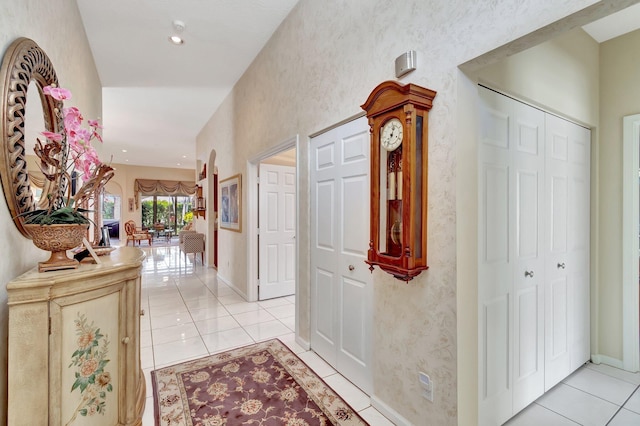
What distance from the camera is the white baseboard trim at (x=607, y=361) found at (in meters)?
2.52

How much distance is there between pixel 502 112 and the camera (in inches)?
72.8

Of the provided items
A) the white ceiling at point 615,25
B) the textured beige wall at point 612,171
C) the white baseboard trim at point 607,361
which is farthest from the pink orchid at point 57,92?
the white baseboard trim at point 607,361

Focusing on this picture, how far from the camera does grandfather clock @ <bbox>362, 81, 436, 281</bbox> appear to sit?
158 centimetres

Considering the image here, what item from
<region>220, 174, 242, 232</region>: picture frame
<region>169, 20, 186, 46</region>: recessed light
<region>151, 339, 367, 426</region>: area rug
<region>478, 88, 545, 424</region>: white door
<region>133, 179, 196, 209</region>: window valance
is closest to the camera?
<region>478, 88, 545, 424</region>: white door

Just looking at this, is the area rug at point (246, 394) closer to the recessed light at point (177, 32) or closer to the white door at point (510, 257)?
the white door at point (510, 257)

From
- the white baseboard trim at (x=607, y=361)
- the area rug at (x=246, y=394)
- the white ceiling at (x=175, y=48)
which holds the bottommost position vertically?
the area rug at (x=246, y=394)

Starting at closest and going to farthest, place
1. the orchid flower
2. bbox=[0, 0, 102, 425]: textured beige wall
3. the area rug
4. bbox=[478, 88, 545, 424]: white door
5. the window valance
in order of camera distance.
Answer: bbox=[0, 0, 102, 425]: textured beige wall < the orchid flower < bbox=[478, 88, 545, 424]: white door < the area rug < the window valance

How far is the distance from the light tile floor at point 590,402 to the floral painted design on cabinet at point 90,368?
8.04 ft

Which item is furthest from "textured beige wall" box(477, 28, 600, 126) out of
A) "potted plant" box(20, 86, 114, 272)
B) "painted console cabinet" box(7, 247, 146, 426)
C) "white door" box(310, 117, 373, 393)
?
"painted console cabinet" box(7, 247, 146, 426)

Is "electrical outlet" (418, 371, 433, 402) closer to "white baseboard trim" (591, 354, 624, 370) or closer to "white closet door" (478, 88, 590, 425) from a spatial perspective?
"white closet door" (478, 88, 590, 425)

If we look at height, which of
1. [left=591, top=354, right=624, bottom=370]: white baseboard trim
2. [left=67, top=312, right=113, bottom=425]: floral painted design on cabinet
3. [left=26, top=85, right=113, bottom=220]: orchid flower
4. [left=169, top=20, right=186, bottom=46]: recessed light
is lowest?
[left=591, top=354, right=624, bottom=370]: white baseboard trim

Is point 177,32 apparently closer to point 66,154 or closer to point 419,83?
point 66,154

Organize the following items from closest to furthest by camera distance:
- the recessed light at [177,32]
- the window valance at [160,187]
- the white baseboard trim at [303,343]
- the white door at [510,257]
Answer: the white door at [510,257]
the white baseboard trim at [303,343]
the recessed light at [177,32]
the window valance at [160,187]

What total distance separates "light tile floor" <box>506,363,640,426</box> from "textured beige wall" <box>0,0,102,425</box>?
2971mm
